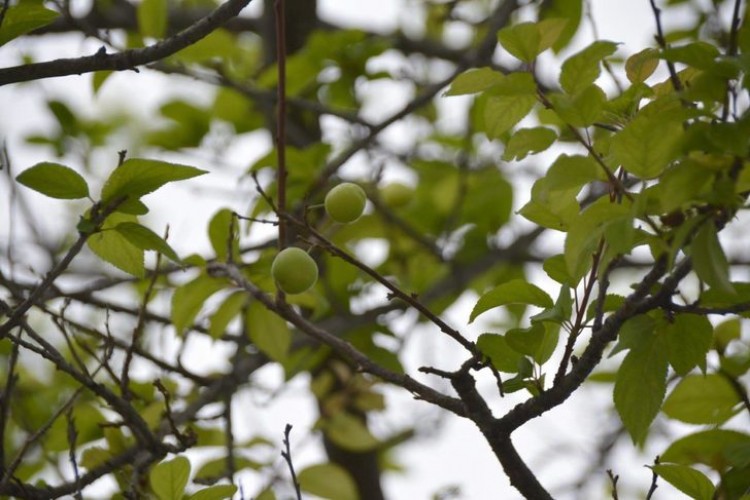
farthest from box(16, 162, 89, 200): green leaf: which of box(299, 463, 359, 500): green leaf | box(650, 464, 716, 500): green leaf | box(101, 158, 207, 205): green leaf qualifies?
box(299, 463, 359, 500): green leaf

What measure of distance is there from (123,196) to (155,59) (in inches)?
6.1

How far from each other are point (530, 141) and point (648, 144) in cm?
17

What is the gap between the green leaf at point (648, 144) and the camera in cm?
85

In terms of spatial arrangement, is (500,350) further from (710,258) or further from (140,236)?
(140,236)

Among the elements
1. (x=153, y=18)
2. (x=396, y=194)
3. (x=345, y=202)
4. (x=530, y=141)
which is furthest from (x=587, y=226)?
(x=396, y=194)

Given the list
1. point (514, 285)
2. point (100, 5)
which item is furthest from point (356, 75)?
point (514, 285)

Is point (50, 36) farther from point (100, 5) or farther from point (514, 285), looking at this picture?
point (514, 285)

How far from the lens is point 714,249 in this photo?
2.55 feet

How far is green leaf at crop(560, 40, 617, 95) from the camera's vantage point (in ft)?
3.00

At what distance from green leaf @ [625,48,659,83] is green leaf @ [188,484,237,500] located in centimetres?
65

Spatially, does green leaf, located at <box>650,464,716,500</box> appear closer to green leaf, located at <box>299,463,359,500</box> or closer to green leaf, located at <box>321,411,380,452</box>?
green leaf, located at <box>299,463,359,500</box>

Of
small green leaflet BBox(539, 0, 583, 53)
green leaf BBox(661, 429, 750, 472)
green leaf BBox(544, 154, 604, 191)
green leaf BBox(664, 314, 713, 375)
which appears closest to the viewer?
green leaf BBox(544, 154, 604, 191)

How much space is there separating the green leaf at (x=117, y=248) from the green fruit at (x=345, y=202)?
0.78 ft

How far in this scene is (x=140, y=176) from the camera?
102 centimetres
